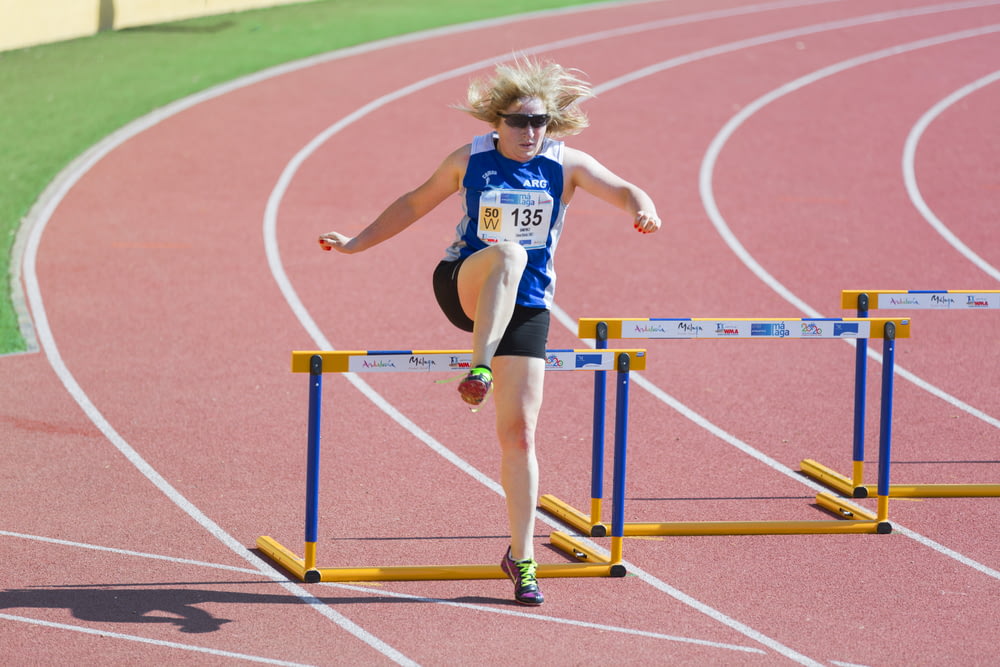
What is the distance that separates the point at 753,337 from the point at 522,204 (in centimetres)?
138

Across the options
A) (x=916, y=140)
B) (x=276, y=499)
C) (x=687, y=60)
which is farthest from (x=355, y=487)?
(x=687, y=60)

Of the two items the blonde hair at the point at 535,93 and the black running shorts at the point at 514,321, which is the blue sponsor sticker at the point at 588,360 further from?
the blonde hair at the point at 535,93

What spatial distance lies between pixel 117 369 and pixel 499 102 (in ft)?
14.2

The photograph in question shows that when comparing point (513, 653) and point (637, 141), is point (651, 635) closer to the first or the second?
point (513, 653)

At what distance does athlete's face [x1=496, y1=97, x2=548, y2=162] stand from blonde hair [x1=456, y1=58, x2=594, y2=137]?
0.09 ft

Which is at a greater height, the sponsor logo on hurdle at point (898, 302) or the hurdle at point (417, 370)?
the sponsor logo on hurdle at point (898, 302)

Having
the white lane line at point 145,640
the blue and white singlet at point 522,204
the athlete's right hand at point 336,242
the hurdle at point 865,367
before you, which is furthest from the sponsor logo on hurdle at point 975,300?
the white lane line at point 145,640

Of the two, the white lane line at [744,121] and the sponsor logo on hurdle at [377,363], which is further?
the white lane line at [744,121]

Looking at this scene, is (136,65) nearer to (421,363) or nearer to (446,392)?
(446,392)

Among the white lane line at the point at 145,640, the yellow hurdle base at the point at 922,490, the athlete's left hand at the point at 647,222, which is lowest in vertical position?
the white lane line at the point at 145,640

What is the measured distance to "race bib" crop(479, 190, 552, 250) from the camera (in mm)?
5176

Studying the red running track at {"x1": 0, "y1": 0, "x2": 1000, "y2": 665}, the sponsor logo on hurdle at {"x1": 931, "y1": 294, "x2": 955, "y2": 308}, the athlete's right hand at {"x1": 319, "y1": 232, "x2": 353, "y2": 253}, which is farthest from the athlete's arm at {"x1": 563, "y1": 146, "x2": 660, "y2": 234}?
the sponsor logo on hurdle at {"x1": 931, "y1": 294, "x2": 955, "y2": 308}

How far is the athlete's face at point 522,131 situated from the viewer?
5.16 meters

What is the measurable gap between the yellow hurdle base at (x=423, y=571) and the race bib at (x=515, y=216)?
4.47 feet
